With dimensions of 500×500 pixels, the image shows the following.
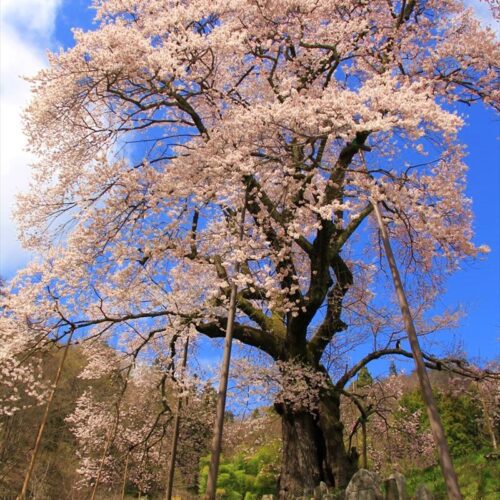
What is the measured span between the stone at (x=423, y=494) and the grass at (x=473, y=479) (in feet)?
12.4

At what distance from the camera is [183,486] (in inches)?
892

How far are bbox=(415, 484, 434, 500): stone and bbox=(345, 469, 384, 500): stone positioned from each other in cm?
35

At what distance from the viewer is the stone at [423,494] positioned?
14.2ft

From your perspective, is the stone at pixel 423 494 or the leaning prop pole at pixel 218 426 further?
the leaning prop pole at pixel 218 426

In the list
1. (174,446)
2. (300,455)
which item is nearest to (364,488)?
(300,455)

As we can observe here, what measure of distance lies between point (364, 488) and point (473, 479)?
21.8ft

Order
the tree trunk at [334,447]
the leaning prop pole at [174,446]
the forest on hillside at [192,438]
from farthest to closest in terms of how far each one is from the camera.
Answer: the forest on hillside at [192,438], the tree trunk at [334,447], the leaning prop pole at [174,446]

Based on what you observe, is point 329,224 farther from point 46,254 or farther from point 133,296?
point 46,254

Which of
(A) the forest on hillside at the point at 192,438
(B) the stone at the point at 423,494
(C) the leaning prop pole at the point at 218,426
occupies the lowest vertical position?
(B) the stone at the point at 423,494

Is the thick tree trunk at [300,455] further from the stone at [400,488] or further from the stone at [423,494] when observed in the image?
the stone at [423,494]

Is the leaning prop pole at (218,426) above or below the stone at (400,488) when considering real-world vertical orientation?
above

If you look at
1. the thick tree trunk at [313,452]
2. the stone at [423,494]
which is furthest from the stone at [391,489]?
the thick tree trunk at [313,452]

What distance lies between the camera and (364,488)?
14.9 ft

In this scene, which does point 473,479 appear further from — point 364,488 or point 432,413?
point 364,488
